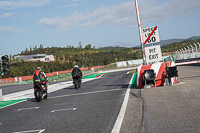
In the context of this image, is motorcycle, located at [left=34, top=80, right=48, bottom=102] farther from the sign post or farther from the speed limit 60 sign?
the speed limit 60 sign

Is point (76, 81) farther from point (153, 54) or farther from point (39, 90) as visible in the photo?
point (153, 54)

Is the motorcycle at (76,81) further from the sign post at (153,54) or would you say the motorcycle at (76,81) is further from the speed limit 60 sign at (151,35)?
the speed limit 60 sign at (151,35)

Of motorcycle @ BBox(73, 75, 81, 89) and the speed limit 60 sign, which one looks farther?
motorcycle @ BBox(73, 75, 81, 89)

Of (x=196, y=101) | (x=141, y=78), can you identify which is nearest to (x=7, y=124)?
(x=196, y=101)

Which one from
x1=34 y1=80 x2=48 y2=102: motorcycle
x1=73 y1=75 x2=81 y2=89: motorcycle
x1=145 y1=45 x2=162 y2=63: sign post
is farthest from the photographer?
x1=73 y1=75 x2=81 y2=89: motorcycle

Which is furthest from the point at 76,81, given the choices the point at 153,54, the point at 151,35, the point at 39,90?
the point at 151,35

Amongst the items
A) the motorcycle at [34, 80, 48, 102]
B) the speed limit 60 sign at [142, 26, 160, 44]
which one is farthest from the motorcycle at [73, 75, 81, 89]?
the speed limit 60 sign at [142, 26, 160, 44]

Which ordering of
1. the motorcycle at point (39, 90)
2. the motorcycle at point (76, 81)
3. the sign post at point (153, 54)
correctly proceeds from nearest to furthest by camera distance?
the motorcycle at point (39, 90) < the sign post at point (153, 54) < the motorcycle at point (76, 81)

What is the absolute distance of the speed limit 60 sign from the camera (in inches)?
482

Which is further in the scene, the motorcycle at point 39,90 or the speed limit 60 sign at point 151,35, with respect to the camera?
the speed limit 60 sign at point 151,35

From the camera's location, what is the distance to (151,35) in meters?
12.3

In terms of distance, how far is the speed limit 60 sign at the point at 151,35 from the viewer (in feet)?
40.2

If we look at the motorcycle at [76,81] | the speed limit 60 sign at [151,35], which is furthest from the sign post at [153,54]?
the motorcycle at [76,81]

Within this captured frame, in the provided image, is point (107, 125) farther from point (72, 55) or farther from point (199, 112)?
point (72, 55)
